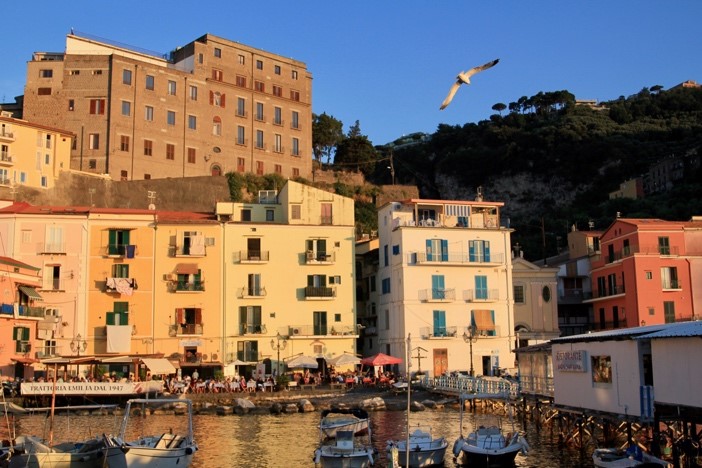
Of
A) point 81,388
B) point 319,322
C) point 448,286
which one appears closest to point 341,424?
point 81,388

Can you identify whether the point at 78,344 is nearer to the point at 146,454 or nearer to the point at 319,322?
the point at 319,322

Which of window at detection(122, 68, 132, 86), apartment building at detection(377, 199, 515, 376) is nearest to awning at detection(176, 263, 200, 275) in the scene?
apartment building at detection(377, 199, 515, 376)

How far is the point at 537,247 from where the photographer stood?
324ft

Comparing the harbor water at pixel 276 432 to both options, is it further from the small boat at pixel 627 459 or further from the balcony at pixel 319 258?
the balcony at pixel 319 258

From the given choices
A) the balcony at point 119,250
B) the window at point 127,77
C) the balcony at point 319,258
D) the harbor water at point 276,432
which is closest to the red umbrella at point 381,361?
the harbor water at point 276,432

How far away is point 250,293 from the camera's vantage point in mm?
60781

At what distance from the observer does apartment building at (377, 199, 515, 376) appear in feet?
203

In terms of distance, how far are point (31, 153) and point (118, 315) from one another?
25.2m

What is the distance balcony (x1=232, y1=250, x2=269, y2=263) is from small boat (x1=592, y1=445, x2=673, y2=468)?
37.7 metres

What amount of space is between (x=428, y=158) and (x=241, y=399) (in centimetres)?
9901

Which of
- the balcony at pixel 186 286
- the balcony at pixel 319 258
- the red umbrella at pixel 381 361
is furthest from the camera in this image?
the balcony at pixel 319 258

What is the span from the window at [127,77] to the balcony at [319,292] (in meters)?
35.7

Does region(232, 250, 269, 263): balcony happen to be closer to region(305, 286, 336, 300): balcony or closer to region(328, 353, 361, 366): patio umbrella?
region(305, 286, 336, 300): balcony

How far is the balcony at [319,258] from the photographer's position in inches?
2437
